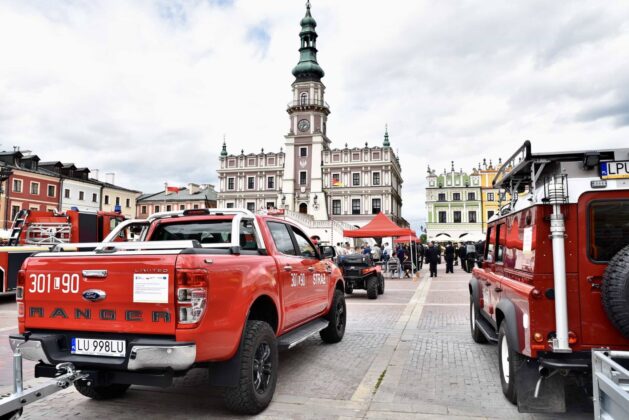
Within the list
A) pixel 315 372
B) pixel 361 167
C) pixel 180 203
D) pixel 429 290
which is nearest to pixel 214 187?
pixel 180 203

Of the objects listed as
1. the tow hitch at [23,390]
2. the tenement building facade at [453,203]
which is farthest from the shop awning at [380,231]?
the tenement building facade at [453,203]

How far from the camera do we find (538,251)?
390 centimetres

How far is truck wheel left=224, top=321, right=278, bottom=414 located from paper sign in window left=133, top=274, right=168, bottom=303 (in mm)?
981

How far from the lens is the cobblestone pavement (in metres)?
4.50

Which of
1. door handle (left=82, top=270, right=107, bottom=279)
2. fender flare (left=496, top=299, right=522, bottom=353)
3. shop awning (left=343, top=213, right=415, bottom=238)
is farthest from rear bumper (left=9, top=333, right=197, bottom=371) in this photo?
shop awning (left=343, top=213, right=415, bottom=238)

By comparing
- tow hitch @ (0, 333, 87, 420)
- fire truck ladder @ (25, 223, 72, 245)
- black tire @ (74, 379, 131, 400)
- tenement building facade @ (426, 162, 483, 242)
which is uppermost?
tenement building facade @ (426, 162, 483, 242)

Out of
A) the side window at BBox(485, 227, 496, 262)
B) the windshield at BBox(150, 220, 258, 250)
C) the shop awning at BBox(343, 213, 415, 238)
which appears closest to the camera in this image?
the windshield at BBox(150, 220, 258, 250)

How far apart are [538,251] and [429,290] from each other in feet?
42.2

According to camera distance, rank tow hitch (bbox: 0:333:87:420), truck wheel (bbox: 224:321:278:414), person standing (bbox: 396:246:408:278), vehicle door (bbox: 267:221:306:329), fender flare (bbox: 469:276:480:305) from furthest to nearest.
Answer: person standing (bbox: 396:246:408:278)
fender flare (bbox: 469:276:480:305)
vehicle door (bbox: 267:221:306:329)
truck wheel (bbox: 224:321:278:414)
tow hitch (bbox: 0:333:87:420)

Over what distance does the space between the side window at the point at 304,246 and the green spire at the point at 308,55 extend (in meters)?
63.0

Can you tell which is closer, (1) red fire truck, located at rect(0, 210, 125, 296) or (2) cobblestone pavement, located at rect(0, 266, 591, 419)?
(2) cobblestone pavement, located at rect(0, 266, 591, 419)

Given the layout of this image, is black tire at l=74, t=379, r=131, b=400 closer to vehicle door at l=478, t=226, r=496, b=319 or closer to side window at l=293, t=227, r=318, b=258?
side window at l=293, t=227, r=318, b=258

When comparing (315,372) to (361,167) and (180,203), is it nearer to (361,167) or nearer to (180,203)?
(361,167)

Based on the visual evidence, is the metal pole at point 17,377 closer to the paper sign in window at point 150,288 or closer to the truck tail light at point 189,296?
the paper sign in window at point 150,288
